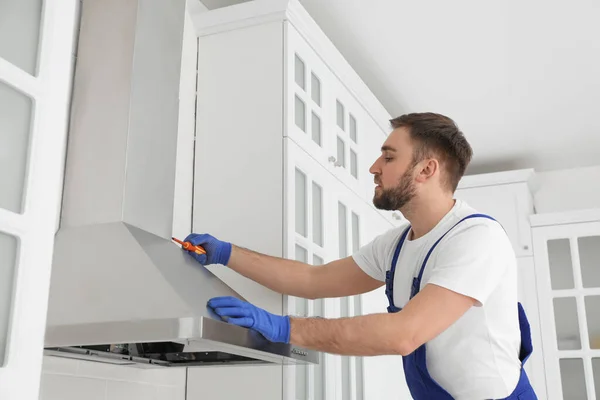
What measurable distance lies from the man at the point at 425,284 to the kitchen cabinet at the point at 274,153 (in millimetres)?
136

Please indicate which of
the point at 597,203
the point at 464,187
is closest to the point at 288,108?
the point at 464,187

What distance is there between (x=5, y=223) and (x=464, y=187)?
10.1ft

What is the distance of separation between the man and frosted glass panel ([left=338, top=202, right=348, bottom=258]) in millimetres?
397

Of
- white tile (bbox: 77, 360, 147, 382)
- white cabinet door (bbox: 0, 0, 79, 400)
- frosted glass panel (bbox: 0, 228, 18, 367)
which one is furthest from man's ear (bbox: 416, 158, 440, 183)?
frosted glass panel (bbox: 0, 228, 18, 367)

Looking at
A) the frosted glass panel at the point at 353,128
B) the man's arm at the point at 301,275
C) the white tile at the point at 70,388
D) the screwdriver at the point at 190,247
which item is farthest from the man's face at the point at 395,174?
the white tile at the point at 70,388

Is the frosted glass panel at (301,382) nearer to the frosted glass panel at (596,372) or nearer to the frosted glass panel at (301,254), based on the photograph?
the frosted glass panel at (301,254)

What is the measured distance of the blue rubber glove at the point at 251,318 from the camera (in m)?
1.40

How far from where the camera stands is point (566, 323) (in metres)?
3.47

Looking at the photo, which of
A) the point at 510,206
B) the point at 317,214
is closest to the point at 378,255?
the point at 317,214

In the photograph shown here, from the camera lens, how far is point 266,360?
5.55 feet

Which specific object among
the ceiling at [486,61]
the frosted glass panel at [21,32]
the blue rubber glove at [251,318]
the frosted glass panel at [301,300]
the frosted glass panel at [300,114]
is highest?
the ceiling at [486,61]

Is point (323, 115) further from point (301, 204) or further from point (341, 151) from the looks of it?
point (301, 204)

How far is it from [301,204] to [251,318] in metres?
0.73

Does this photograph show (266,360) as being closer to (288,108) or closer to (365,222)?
(288,108)
